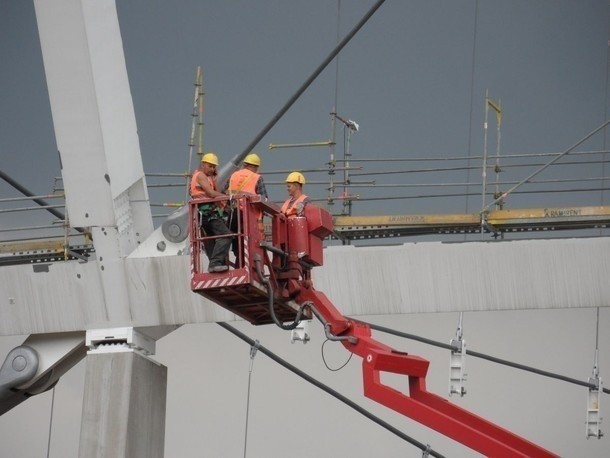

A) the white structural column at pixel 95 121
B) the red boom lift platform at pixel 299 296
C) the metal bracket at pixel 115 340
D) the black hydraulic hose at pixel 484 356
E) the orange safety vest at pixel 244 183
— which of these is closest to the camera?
the red boom lift platform at pixel 299 296

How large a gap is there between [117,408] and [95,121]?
3.76m

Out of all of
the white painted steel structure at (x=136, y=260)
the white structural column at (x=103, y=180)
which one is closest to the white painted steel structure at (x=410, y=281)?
the white painted steel structure at (x=136, y=260)

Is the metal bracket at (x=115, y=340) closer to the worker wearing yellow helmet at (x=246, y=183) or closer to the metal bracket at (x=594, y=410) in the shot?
the worker wearing yellow helmet at (x=246, y=183)

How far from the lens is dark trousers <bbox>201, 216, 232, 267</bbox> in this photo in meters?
14.7

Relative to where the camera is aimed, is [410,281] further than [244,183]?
Yes

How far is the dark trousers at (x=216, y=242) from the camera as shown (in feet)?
48.2

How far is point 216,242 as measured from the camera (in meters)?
14.8

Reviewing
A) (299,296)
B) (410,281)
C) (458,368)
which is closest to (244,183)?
(299,296)

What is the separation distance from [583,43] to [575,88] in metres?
0.91

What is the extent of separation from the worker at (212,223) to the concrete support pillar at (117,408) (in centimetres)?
365

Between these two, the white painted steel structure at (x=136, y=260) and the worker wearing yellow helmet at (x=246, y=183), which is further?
the white painted steel structure at (x=136, y=260)

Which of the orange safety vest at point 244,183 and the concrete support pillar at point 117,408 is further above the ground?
the orange safety vest at point 244,183

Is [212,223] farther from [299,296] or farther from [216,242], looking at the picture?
[299,296]

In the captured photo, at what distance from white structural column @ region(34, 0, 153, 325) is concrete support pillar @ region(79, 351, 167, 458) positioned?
2.08ft
